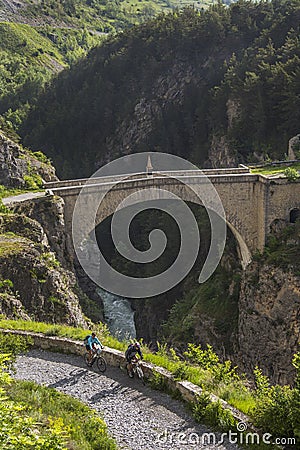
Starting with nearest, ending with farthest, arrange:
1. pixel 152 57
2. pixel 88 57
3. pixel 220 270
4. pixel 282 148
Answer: pixel 220 270 → pixel 282 148 → pixel 152 57 → pixel 88 57

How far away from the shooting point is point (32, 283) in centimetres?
2131

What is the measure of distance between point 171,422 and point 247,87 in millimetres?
39220

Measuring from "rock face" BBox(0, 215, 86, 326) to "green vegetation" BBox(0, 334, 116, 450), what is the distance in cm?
681

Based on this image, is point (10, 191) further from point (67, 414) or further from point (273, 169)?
point (67, 414)

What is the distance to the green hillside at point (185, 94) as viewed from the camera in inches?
1779

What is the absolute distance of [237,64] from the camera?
53.6 meters

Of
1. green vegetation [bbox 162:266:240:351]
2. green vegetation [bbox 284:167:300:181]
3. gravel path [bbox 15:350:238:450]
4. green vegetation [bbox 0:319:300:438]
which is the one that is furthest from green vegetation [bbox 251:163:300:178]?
gravel path [bbox 15:350:238:450]

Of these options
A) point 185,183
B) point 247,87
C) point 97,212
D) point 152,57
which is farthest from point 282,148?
point 152,57

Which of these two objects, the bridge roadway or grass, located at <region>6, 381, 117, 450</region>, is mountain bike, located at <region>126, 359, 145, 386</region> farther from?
the bridge roadway

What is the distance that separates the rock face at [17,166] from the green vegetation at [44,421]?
61.4 ft

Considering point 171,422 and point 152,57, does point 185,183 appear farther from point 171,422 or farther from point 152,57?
point 152,57

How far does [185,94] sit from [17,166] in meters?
35.5

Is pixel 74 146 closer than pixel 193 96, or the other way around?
pixel 193 96

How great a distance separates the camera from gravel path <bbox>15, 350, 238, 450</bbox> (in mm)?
10469
